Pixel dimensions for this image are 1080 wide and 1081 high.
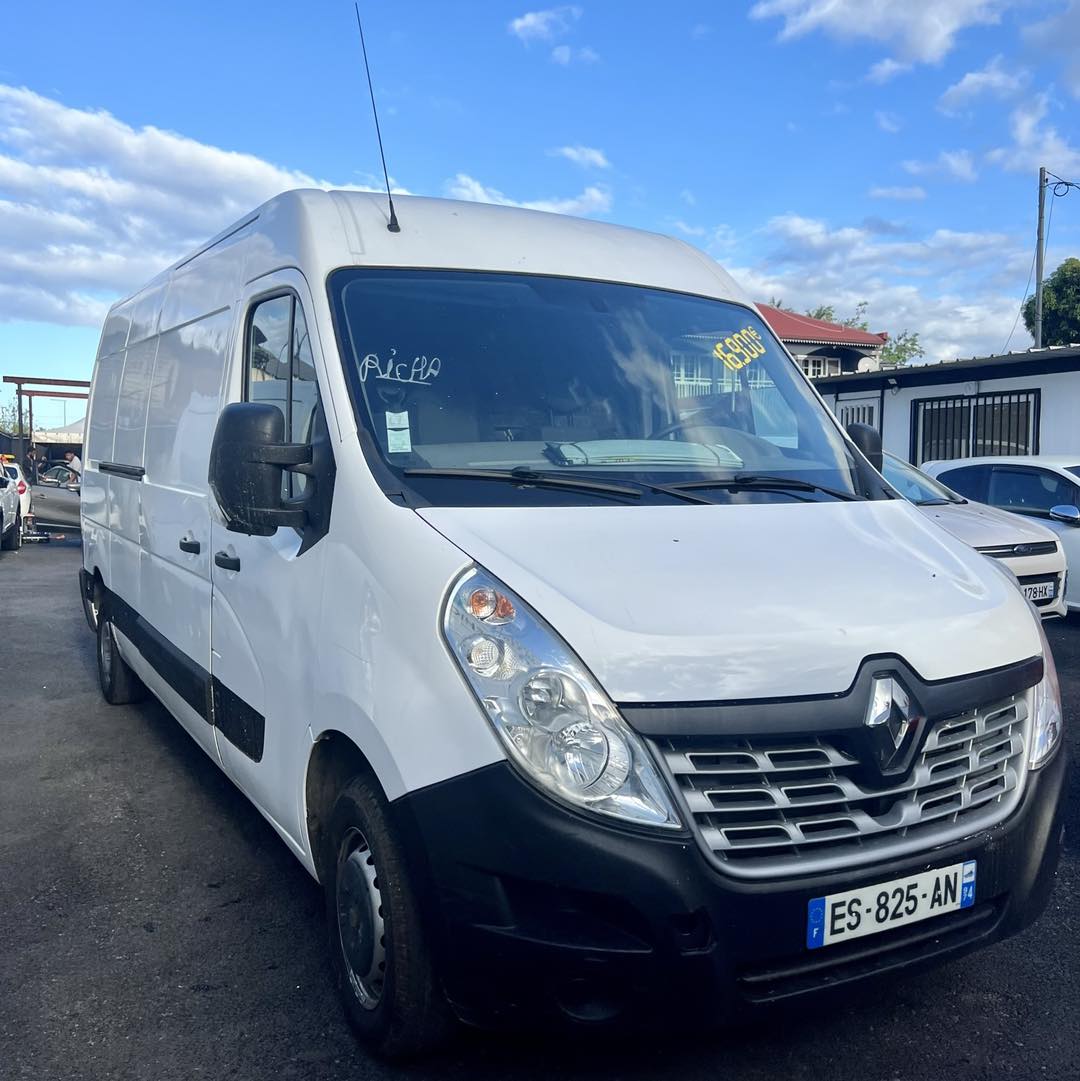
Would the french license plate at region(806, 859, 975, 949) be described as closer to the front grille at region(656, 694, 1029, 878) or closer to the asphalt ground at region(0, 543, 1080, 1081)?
the front grille at region(656, 694, 1029, 878)

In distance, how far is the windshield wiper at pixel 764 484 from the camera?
3113 mm

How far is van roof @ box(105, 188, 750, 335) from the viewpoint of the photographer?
11.2 feet

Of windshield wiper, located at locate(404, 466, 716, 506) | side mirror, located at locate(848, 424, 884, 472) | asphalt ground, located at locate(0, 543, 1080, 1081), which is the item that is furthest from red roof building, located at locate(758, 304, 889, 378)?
windshield wiper, located at locate(404, 466, 716, 506)

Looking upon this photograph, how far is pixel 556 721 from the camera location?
2285 millimetres

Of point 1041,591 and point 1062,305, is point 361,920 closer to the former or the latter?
point 1041,591

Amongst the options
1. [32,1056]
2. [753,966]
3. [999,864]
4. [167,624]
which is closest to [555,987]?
[753,966]

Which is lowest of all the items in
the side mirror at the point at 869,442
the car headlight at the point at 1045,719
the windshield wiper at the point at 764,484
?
the car headlight at the point at 1045,719

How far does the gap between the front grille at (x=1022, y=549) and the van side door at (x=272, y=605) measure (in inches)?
231

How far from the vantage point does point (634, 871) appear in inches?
87.0

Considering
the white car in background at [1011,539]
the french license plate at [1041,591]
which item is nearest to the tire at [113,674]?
the white car in background at [1011,539]

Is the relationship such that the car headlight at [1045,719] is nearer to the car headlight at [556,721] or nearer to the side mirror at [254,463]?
the car headlight at [556,721]

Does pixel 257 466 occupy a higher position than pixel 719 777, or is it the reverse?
pixel 257 466

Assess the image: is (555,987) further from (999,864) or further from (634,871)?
(999,864)

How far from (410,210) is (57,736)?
390cm
